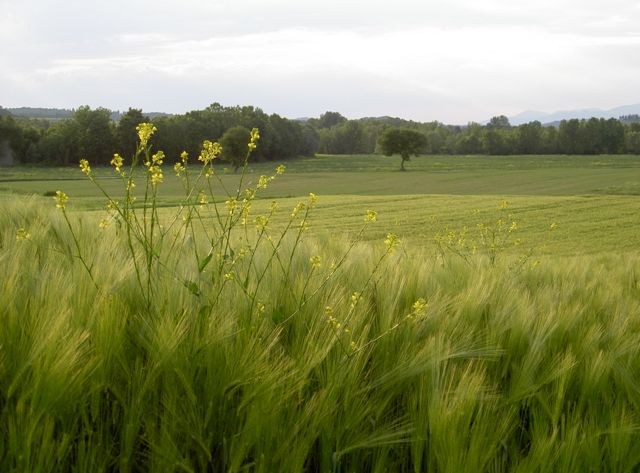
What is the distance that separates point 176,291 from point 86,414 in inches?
19.5

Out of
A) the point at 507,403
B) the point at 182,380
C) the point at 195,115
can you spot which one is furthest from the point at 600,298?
the point at 195,115

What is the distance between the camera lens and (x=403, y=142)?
64500 mm

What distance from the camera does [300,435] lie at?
1422 millimetres

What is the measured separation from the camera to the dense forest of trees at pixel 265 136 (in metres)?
46.8

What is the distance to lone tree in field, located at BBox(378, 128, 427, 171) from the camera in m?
64.5

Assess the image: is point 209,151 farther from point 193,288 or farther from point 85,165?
point 193,288

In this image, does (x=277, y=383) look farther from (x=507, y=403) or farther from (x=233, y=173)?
(x=233, y=173)

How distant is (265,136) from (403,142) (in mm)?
14735

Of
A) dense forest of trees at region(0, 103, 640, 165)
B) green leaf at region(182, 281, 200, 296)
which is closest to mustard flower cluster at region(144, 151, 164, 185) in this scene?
green leaf at region(182, 281, 200, 296)

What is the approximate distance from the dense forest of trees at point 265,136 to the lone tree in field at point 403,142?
39.2 inches

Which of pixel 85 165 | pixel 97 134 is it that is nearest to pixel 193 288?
pixel 85 165

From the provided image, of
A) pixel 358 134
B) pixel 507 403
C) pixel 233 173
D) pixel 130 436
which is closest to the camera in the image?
pixel 130 436

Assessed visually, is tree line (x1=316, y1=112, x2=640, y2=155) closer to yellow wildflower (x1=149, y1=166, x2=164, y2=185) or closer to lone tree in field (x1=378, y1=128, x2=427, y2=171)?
lone tree in field (x1=378, y1=128, x2=427, y2=171)

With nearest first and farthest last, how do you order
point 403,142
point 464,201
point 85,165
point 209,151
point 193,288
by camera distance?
1. point 193,288
2. point 85,165
3. point 209,151
4. point 464,201
5. point 403,142
